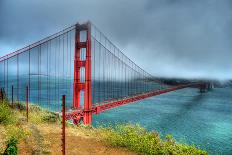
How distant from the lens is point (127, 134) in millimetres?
13492

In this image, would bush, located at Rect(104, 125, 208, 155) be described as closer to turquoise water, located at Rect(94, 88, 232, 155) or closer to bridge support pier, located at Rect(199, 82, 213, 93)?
turquoise water, located at Rect(94, 88, 232, 155)

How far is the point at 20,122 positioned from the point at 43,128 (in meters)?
1.98

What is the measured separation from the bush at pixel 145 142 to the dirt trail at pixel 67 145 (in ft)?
1.48

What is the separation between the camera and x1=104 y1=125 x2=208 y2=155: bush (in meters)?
11.5

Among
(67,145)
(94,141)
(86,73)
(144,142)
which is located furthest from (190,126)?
(67,145)

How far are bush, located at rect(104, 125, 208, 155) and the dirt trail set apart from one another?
451 millimetres

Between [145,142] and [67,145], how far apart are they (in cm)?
353

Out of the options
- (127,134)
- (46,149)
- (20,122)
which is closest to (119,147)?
(127,134)

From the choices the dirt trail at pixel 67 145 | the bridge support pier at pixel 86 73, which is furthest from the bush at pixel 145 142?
the bridge support pier at pixel 86 73

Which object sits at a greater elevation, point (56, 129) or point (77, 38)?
point (77, 38)

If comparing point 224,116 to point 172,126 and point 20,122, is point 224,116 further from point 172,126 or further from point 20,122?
point 20,122

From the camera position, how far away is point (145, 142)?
12.6m

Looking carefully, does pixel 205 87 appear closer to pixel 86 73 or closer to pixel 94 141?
pixel 86 73

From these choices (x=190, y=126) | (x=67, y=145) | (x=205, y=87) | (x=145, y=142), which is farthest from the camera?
(x=205, y=87)
